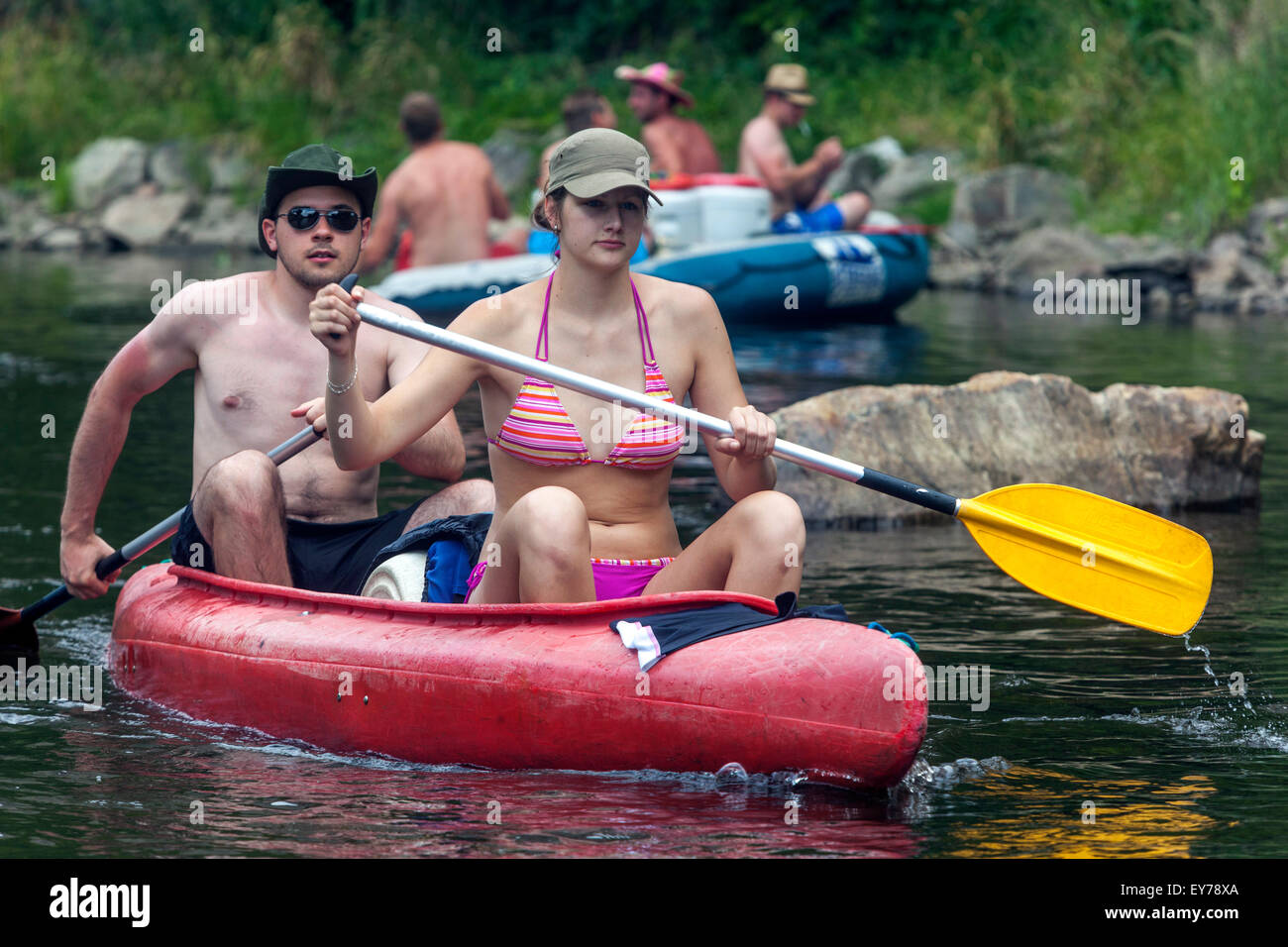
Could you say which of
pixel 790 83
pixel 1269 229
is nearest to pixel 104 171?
pixel 790 83

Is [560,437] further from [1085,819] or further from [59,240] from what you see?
[59,240]

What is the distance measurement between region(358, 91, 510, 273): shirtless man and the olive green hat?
5.94 metres

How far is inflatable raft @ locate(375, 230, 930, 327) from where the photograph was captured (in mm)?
11742

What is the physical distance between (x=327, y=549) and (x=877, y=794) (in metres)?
1.64

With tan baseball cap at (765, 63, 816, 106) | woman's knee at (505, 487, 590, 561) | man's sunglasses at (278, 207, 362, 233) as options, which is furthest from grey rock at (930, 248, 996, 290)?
woman's knee at (505, 487, 590, 561)

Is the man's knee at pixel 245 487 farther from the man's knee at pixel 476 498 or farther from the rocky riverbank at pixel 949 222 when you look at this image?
the rocky riverbank at pixel 949 222

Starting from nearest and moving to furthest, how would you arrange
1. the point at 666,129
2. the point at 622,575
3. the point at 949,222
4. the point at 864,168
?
the point at 622,575 → the point at 666,129 → the point at 949,222 → the point at 864,168

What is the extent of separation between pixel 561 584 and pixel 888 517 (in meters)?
3.47

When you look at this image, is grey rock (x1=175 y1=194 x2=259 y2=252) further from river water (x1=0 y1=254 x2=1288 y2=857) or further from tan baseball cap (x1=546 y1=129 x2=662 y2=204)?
tan baseball cap (x1=546 y1=129 x2=662 y2=204)

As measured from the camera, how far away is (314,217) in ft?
15.0

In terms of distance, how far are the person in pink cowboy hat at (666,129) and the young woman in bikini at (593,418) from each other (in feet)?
25.7

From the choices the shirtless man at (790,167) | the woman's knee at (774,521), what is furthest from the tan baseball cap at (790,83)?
the woman's knee at (774,521)
